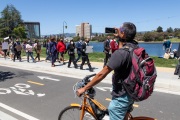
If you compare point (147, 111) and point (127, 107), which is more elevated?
point (127, 107)

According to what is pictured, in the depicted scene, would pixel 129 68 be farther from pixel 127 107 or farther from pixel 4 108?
pixel 4 108

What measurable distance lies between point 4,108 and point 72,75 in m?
6.16

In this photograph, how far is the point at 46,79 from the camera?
11836 millimetres

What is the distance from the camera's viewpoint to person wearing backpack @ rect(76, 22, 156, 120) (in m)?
3.16

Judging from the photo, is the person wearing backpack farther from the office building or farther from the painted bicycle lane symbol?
the office building

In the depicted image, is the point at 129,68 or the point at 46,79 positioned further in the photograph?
the point at 46,79

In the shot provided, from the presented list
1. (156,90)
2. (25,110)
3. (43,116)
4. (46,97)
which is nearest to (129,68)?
(43,116)

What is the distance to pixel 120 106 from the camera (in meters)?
3.36

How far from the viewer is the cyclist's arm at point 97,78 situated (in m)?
3.29

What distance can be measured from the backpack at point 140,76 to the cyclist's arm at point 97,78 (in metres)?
0.25

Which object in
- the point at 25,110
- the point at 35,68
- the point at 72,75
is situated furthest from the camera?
the point at 35,68

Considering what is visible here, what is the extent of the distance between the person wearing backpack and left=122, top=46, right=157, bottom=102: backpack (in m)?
0.06

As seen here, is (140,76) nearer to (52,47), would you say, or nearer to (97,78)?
(97,78)

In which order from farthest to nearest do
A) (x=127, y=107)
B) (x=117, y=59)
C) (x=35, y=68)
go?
(x=35, y=68)
(x=127, y=107)
(x=117, y=59)
